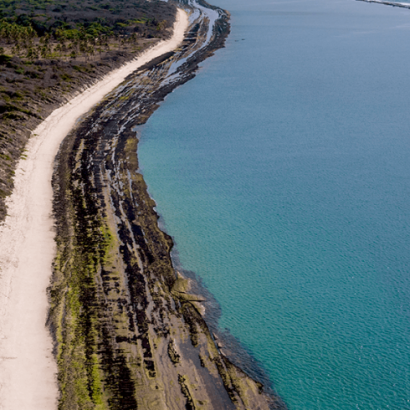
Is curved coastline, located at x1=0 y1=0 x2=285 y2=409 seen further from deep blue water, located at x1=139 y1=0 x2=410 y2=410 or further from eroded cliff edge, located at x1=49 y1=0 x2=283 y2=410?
deep blue water, located at x1=139 y1=0 x2=410 y2=410

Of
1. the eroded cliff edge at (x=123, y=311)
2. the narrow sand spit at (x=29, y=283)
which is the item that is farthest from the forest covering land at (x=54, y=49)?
the eroded cliff edge at (x=123, y=311)

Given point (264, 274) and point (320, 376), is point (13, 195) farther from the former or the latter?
point (320, 376)

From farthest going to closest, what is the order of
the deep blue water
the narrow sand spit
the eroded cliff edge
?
the deep blue water
the eroded cliff edge
the narrow sand spit

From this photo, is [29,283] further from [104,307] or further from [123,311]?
[123,311]

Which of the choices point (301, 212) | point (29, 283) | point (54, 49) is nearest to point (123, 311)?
point (29, 283)

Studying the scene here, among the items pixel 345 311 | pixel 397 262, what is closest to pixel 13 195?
pixel 345 311

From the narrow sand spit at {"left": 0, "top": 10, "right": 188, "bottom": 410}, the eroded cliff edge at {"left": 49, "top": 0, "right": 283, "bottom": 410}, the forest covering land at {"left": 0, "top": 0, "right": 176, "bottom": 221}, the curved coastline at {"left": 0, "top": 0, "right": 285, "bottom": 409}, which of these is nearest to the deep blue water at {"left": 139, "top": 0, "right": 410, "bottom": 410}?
the eroded cliff edge at {"left": 49, "top": 0, "right": 283, "bottom": 410}
